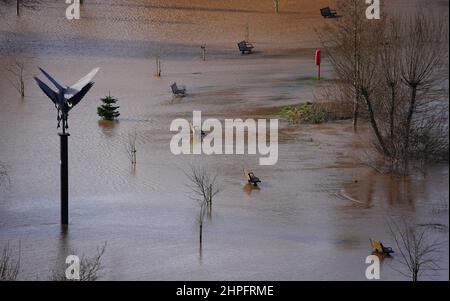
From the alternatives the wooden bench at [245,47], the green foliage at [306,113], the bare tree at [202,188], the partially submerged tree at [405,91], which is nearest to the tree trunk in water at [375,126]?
the partially submerged tree at [405,91]

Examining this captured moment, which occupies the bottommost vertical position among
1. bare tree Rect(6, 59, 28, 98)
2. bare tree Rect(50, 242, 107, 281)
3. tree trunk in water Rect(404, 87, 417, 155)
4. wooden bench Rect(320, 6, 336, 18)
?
bare tree Rect(50, 242, 107, 281)

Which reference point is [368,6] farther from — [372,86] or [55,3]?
[55,3]

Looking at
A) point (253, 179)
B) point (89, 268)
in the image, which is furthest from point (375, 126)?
point (89, 268)

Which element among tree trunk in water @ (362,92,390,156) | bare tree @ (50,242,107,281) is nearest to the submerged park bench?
bare tree @ (50,242,107,281)

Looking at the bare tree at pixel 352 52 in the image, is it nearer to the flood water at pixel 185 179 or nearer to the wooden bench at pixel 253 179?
the flood water at pixel 185 179

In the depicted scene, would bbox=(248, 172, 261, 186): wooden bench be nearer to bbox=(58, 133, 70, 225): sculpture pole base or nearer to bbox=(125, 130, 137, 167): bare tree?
bbox=(125, 130, 137, 167): bare tree
